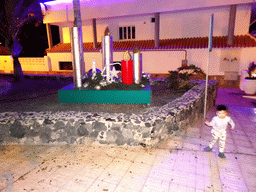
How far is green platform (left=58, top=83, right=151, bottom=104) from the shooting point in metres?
5.48

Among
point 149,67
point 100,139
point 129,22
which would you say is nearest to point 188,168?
point 100,139

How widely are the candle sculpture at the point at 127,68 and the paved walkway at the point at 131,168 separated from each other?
2.22 meters

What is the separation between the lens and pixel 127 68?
569cm

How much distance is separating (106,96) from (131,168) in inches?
104

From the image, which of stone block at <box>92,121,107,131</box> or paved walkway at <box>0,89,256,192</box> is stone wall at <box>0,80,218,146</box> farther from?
paved walkway at <box>0,89,256,192</box>

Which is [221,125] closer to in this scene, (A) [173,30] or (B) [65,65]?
(A) [173,30]

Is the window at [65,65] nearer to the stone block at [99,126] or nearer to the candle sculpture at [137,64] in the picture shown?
the candle sculpture at [137,64]

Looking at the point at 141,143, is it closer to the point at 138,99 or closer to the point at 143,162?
the point at 143,162

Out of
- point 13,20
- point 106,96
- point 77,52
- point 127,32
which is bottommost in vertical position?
point 106,96

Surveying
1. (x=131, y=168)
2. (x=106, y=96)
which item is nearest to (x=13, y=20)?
(x=106, y=96)

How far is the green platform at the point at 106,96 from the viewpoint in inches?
216

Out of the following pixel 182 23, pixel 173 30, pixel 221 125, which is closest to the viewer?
pixel 221 125

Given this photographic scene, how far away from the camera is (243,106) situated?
7.91 meters

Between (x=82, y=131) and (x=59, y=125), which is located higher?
(x=59, y=125)
